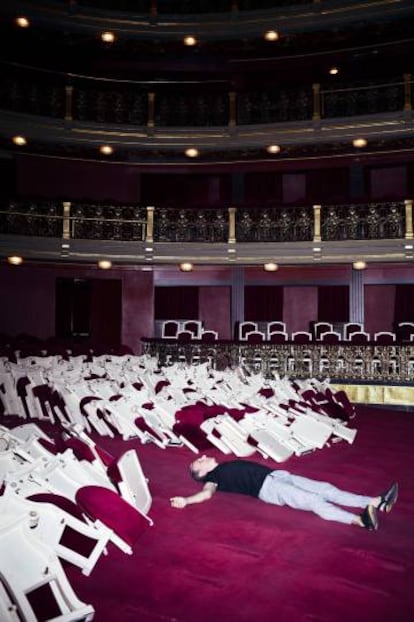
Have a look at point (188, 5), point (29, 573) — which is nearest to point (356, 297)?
point (188, 5)

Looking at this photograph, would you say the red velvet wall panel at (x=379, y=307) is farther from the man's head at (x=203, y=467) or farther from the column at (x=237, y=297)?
the man's head at (x=203, y=467)

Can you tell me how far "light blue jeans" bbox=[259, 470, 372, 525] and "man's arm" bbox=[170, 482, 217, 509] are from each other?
1.36 ft

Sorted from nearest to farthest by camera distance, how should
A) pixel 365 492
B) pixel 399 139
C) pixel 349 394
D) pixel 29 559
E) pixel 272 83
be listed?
pixel 29 559 < pixel 365 492 < pixel 349 394 < pixel 399 139 < pixel 272 83

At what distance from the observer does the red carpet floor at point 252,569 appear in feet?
10.2

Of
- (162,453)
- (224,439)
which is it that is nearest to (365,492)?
(224,439)

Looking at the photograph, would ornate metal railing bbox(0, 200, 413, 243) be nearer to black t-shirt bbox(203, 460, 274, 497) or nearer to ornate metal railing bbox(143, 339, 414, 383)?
ornate metal railing bbox(143, 339, 414, 383)

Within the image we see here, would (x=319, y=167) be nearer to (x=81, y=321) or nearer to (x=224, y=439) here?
(x=81, y=321)

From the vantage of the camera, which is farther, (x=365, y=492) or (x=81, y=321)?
(x=81, y=321)

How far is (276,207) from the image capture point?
1520cm

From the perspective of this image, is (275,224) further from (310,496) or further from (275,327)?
(310,496)

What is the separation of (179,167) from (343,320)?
671 cm

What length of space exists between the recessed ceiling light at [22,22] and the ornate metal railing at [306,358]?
906cm

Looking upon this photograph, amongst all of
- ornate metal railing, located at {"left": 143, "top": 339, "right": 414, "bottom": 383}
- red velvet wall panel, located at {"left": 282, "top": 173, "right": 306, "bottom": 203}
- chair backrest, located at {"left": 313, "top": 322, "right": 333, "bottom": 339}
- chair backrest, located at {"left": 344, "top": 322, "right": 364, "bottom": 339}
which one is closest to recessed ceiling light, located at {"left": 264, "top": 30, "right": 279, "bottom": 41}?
red velvet wall panel, located at {"left": 282, "top": 173, "right": 306, "bottom": 203}

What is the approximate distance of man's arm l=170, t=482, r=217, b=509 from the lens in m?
4.64
